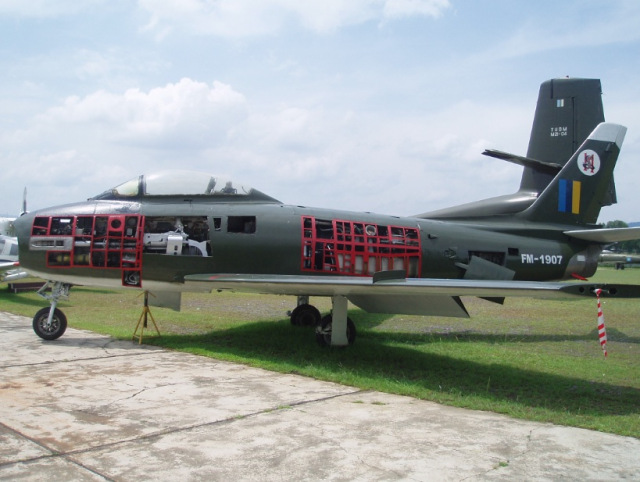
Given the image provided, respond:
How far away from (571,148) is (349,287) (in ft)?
33.7

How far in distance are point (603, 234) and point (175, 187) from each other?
28.6 ft

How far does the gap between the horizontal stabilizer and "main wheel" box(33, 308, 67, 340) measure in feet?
32.3

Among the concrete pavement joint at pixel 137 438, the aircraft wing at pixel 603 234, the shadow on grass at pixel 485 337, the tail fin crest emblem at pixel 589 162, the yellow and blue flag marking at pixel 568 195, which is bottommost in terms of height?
the concrete pavement joint at pixel 137 438

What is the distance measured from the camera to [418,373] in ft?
25.9

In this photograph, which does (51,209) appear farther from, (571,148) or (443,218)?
(571,148)

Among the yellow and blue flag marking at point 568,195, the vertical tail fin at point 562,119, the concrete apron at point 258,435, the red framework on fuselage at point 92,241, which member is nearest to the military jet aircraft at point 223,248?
the red framework on fuselage at point 92,241

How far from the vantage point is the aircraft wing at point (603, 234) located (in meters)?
10.8

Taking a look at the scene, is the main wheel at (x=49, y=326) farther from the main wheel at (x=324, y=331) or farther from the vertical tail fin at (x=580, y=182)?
the vertical tail fin at (x=580, y=182)

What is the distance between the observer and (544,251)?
1173 centimetres

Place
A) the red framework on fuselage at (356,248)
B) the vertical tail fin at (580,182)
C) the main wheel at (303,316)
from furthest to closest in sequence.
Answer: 1. the main wheel at (303,316)
2. the vertical tail fin at (580,182)
3. the red framework on fuselage at (356,248)

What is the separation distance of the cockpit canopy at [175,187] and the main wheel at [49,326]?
2.25 m

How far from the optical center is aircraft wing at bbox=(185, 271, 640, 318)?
20.6 feet

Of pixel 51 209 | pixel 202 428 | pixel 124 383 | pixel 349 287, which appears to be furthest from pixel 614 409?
pixel 51 209

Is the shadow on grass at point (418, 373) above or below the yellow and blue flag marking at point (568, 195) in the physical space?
below
